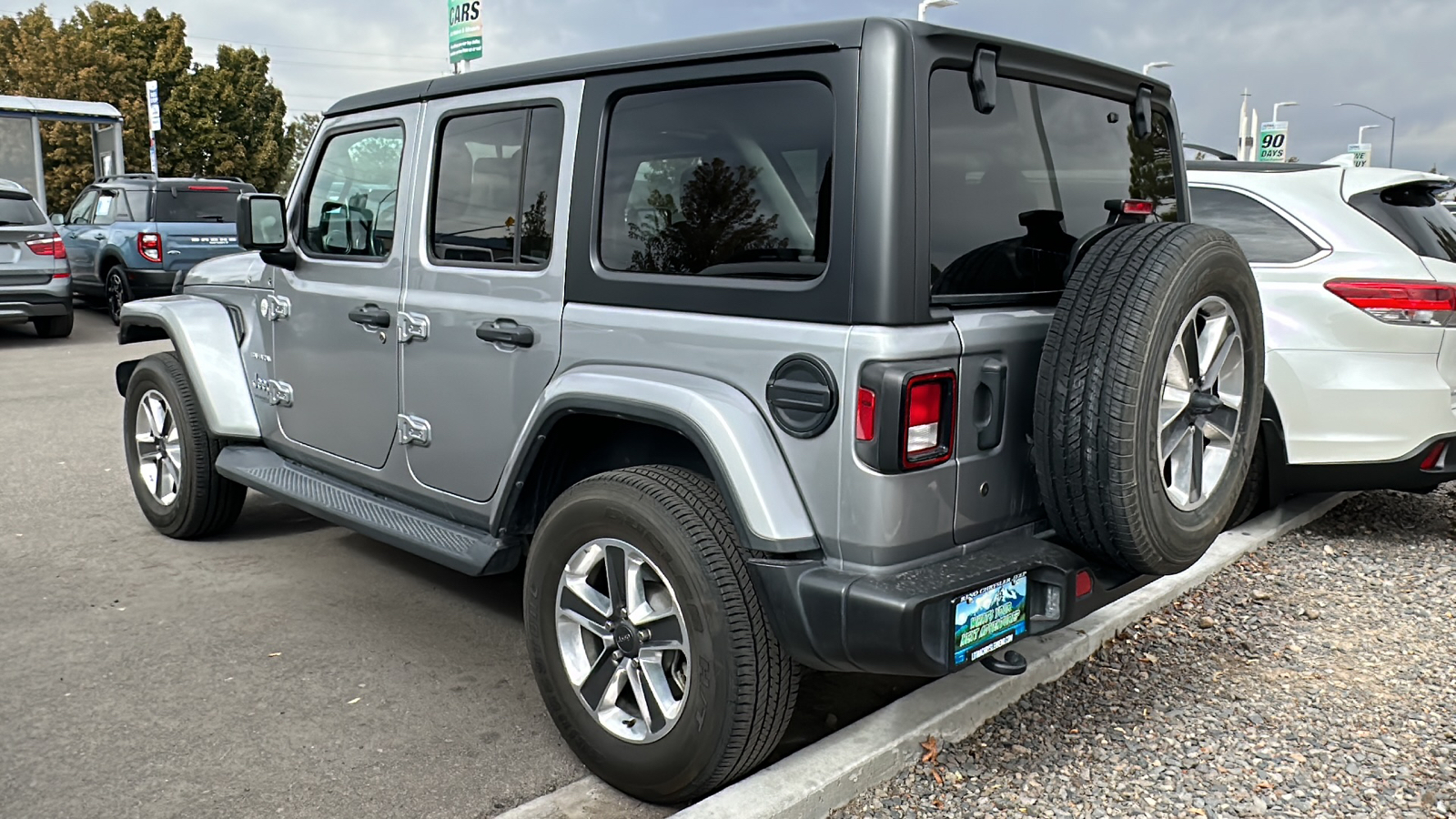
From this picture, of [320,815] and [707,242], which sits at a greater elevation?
[707,242]

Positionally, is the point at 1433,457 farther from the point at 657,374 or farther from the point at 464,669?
the point at 464,669

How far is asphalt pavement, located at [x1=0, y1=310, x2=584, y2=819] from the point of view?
304 centimetres

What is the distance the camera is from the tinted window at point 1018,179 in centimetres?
271

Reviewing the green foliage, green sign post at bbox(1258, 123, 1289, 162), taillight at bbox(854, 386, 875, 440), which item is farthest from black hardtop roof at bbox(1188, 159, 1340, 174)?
the green foliage

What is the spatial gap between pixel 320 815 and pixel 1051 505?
200cm

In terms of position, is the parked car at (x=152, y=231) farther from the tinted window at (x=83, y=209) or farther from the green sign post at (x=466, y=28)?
the green sign post at (x=466, y=28)

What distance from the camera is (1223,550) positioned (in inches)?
191

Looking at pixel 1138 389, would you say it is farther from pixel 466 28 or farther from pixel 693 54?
pixel 466 28

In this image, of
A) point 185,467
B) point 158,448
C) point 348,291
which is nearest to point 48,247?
point 158,448

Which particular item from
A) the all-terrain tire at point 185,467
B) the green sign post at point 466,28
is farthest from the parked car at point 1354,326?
the green sign post at point 466,28

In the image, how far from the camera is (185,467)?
196 inches

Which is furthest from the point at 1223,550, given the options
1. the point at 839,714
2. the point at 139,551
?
the point at 139,551

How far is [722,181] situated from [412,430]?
1.55m

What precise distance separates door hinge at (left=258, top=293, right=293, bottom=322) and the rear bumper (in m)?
2.63
